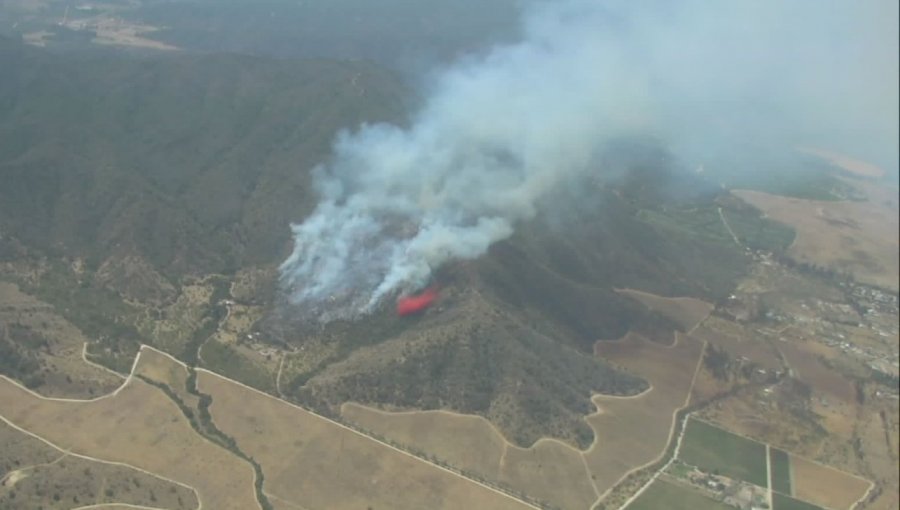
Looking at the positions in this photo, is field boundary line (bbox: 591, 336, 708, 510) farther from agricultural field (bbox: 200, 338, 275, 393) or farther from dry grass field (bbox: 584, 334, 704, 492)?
agricultural field (bbox: 200, 338, 275, 393)

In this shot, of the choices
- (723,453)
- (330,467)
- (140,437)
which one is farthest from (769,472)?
(140,437)

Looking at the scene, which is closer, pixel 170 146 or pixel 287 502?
pixel 287 502

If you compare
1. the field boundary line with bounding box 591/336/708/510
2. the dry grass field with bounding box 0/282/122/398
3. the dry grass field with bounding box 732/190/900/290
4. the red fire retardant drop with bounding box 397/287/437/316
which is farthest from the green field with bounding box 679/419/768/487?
the dry grass field with bounding box 732/190/900/290

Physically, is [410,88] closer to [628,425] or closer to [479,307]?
[479,307]

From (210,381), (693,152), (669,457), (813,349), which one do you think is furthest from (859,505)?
(693,152)

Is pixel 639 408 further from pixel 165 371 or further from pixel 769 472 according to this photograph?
pixel 165 371

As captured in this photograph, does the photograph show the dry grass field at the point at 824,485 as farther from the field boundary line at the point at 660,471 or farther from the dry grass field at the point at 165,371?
the dry grass field at the point at 165,371
